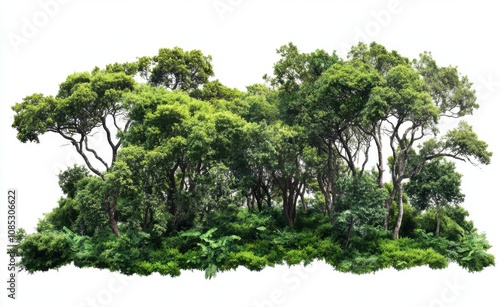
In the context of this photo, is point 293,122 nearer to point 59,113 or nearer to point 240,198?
point 240,198

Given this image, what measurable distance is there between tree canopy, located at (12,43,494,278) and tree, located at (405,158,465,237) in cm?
6

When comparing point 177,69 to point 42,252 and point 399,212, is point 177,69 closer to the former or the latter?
point 42,252

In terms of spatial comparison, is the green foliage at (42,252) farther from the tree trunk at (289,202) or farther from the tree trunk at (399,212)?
the tree trunk at (399,212)

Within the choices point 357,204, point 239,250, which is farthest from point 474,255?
point 239,250

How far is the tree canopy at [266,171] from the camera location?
20562mm

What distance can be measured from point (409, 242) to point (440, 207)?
3295 mm

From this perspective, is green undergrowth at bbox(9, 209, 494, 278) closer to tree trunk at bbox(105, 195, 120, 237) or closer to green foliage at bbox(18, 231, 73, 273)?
green foliage at bbox(18, 231, 73, 273)

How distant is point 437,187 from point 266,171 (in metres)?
8.12

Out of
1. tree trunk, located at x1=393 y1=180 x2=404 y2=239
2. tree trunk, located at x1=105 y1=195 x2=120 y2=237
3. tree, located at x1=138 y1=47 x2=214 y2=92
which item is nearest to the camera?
tree trunk, located at x1=105 y1=195 x2=120 y2=237

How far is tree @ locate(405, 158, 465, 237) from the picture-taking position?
23938 mm

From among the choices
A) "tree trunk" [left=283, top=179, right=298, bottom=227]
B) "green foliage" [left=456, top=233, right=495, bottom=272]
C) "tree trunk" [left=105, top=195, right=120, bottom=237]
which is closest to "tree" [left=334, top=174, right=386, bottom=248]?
"tree trunk" [left=283, top=179, right=298, bottom=227]

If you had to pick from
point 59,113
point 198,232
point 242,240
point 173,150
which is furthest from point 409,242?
point 59,113

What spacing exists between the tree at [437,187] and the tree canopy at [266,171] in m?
0.06

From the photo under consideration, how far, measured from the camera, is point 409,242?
22.2 meters
